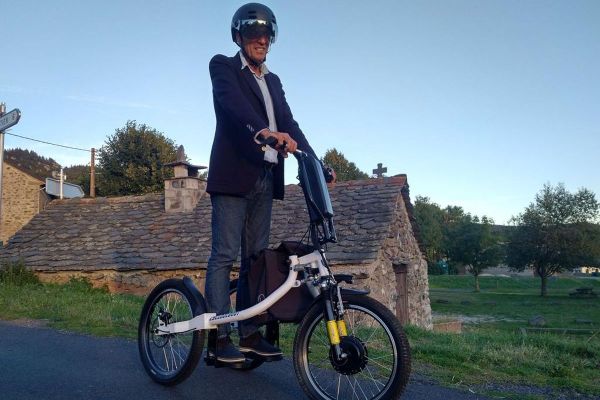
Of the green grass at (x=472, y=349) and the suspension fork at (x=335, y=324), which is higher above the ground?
the suspension fork at (x=335, y=324)

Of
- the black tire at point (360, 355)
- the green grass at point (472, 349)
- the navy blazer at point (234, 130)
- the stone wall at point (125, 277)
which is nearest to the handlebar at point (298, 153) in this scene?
the navy blazer at point (234, 130)

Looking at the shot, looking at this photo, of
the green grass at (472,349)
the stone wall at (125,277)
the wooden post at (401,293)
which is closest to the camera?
the green grass at (472,349)

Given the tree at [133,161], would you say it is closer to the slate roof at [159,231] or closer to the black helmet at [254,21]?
the slate roof at [159,231]

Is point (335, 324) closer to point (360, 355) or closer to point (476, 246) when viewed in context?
point (360, 355)

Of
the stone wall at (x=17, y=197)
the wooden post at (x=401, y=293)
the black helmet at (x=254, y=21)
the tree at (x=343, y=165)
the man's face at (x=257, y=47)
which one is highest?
the tree at (x=343, y=165)

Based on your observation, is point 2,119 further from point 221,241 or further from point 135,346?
point 221,241

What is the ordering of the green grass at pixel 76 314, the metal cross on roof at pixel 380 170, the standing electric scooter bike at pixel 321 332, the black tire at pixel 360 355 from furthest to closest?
the metal cross on roof at pixel 380 170
the green grass at pixel 76 314
the standing electric scooter bike at pixel 321 332
the black tire at pixel 360 355

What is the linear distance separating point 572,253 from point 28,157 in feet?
154

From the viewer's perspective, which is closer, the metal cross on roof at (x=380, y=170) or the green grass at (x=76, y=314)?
the green grass at (x=76, y=314)

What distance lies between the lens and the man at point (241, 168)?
3537mm

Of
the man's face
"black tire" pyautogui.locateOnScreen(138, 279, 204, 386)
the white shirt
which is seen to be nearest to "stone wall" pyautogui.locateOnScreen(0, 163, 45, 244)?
"black tire" pyautogui.locateOnScreen(138, 279, 204, 386)

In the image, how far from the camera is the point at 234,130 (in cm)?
371

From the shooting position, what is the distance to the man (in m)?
3.54

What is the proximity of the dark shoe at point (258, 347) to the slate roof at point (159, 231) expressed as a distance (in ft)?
32.8
